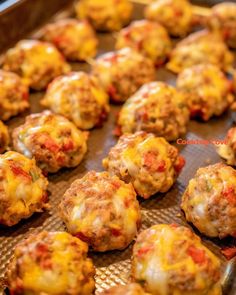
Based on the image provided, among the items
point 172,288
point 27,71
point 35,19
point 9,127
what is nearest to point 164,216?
point 172,288

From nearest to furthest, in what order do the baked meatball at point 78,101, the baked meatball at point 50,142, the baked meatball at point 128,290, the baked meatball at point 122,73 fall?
the baked meatball at point 128,290, the baked meatball at point 50,142, the baked meatball at point 78,101, the baked meatball at point 122,73

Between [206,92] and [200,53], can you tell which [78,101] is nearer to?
[206,92]

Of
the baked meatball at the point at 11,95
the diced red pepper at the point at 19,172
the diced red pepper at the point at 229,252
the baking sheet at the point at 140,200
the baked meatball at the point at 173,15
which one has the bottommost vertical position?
the diced red pepper at the point at 229,252

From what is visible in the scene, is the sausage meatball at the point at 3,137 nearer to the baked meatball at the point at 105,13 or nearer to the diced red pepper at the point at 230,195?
the diced red pepper at the point at 230,195

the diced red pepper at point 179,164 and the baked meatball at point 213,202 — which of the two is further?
the diced red pepper at point 179,164

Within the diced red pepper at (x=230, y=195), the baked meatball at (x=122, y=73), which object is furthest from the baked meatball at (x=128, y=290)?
the baked meatball at (x=122, y=73)

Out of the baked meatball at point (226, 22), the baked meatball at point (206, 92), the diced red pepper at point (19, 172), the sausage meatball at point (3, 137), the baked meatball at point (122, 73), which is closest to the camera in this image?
the diced red pepper at point (19, 172)
